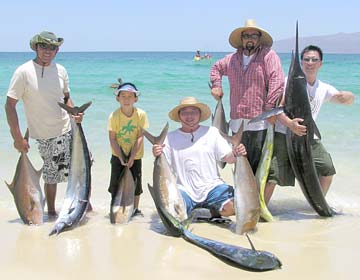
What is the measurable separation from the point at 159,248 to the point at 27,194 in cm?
150

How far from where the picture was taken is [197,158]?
469 centimetres

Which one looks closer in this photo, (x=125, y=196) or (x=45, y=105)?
(x=45, y=105)

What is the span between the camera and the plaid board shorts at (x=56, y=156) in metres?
4.80

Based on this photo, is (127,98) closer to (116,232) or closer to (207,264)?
(116,232)

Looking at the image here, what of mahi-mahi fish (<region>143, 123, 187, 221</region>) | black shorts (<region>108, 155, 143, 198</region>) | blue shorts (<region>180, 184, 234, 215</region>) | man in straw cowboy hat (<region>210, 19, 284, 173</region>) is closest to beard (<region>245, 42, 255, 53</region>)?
man in straw cowboy hat (<region>210, 19, 284, 173</region>)

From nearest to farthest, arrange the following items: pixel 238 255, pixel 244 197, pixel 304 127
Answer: pixel 238 255 → pixel 244 197 → pixel 304 127

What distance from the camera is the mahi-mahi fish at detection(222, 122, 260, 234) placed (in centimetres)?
439

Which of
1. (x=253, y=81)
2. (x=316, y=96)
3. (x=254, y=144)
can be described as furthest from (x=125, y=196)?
(x=316, y=96)

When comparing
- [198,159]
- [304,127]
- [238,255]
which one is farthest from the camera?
[198,159]

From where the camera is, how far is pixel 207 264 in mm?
3695

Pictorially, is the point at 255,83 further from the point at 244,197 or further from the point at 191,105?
the point at 244,197

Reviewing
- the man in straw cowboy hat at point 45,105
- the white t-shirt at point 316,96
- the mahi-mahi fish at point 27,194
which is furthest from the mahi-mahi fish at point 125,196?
the white t-shirt at point 316,96

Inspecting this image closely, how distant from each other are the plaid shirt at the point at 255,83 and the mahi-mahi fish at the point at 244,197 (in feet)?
1.53

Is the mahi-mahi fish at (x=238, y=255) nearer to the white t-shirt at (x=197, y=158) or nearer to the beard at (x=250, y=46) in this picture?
the white t-shirt at (x=197, y=158)
